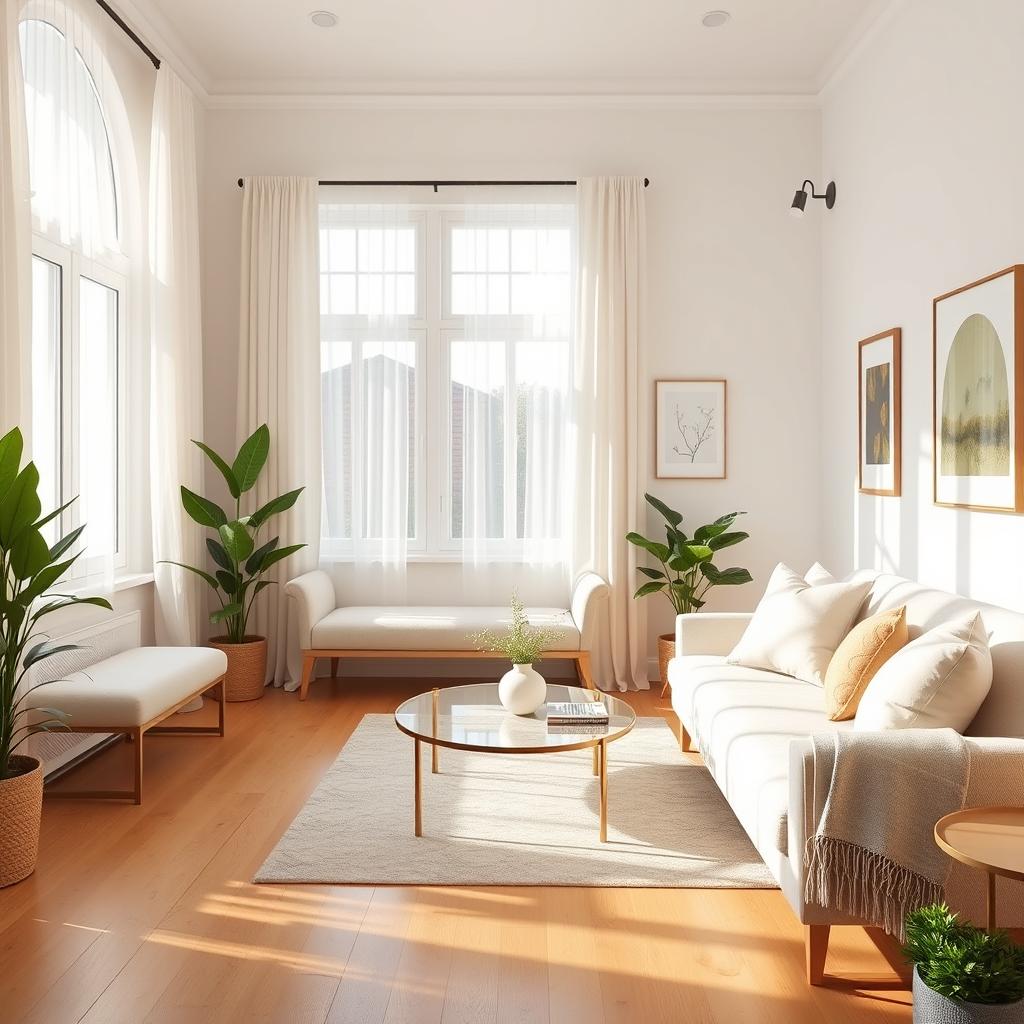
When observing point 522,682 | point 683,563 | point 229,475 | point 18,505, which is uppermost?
point 229,475

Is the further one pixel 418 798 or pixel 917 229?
pixel 917 229

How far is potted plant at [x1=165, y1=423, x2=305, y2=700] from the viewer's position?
195 inches

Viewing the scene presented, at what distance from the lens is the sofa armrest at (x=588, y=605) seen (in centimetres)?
496

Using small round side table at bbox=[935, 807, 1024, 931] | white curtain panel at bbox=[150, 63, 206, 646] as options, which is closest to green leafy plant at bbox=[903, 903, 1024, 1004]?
small round side table at bbox=[935, 807, 1024, 931]

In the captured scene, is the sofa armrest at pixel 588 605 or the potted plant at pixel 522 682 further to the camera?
the sofa armrest at pixel 588 605

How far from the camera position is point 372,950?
2385mm

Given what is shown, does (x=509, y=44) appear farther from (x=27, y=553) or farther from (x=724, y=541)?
(x=27, y=553)

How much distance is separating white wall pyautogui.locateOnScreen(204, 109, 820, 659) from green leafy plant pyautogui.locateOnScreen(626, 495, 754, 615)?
33 cm

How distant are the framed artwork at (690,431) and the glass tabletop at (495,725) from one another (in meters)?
2.24

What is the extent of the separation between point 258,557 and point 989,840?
13.6ft

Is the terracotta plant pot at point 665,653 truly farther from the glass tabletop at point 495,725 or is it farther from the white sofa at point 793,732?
the glass tabletop at point 495,725

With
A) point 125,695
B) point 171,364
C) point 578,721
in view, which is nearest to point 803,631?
point 578,721

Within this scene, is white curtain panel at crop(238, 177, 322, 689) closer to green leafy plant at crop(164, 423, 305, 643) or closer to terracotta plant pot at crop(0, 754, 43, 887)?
green leafy plant at crop(164, 423, 305, 643)

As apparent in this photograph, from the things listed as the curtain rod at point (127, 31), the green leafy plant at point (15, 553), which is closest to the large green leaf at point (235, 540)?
the green leafy plant at point (15, 553)
